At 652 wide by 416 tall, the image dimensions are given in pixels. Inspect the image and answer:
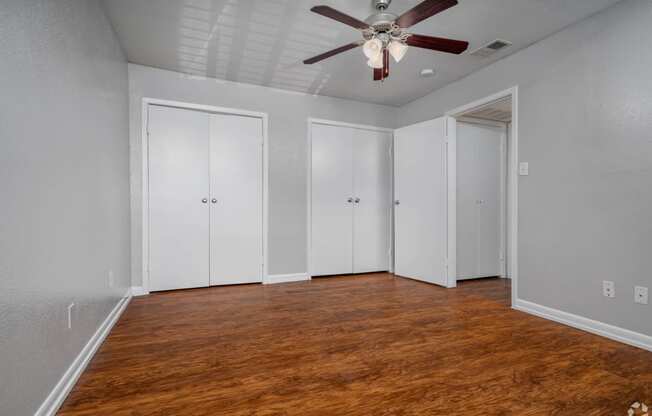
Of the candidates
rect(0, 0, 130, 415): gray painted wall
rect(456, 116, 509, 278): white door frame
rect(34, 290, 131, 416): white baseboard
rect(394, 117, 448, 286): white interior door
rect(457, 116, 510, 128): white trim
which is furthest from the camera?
rect(456, 116, 509, 278): white door frame

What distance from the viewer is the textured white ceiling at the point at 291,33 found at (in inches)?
93.1

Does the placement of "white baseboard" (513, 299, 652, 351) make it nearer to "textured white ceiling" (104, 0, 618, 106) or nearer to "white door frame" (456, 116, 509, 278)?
"white door frame" (456, 116, 509, 278)

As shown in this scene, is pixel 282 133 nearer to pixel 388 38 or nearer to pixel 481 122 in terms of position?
pixel 388 38

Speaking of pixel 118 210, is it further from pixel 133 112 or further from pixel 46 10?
pixel 46 10

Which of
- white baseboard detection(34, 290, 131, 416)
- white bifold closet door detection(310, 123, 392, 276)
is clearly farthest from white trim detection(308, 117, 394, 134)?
white baseboard detection(34, 290, 131, 416)

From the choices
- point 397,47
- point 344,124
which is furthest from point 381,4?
point 344,124

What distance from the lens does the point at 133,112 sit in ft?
11.2

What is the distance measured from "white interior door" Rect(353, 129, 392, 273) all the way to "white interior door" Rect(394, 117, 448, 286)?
23 centimetres

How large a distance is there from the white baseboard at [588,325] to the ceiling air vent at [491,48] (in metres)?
2.25

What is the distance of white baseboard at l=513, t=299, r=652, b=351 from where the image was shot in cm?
214

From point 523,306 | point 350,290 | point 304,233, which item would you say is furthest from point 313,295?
point 523,306

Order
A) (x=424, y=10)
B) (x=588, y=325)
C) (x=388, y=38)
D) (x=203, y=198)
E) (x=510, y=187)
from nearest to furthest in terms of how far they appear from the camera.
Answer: (x=424, y=10) < (x=388, y=38) < (x=588, y=325) < (x=510, y=187) < (x=203, y=198)

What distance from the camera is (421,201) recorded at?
13.4 feet

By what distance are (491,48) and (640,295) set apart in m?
2.22
